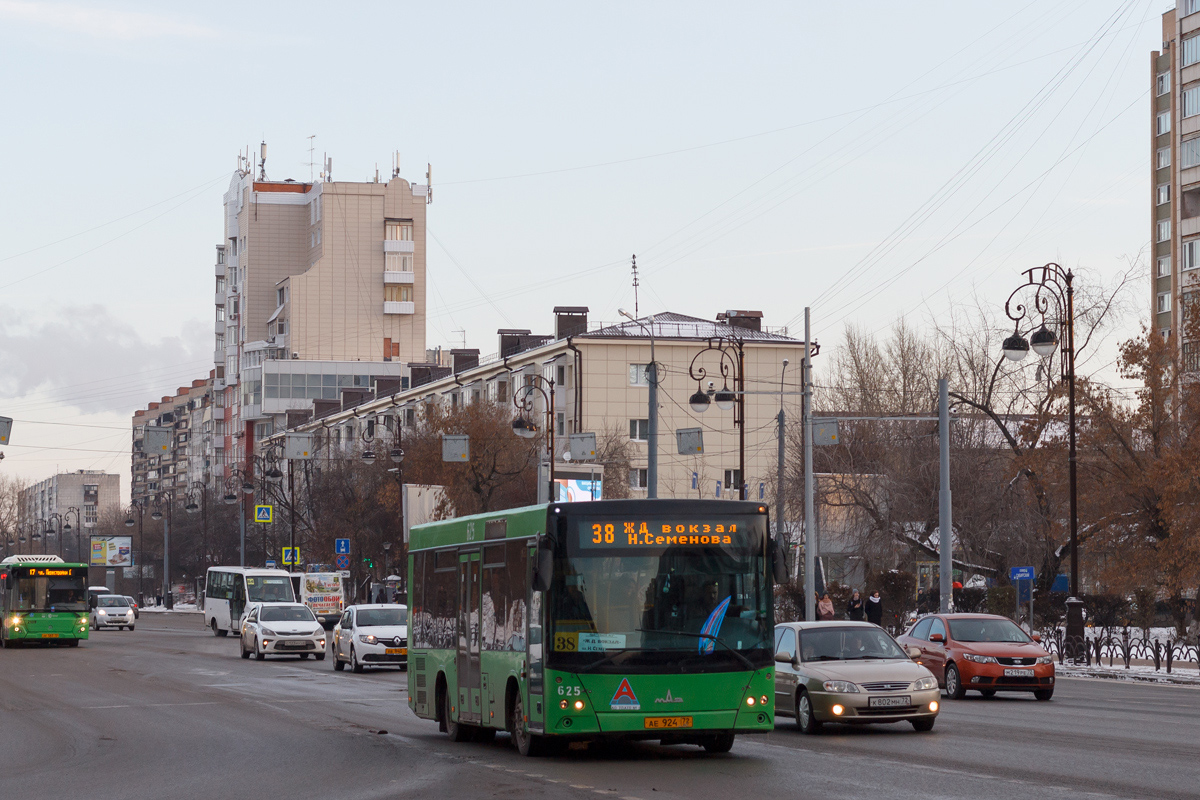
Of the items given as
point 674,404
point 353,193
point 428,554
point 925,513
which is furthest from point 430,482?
point 353,193

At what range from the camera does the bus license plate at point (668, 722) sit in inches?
615

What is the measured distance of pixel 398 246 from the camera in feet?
447

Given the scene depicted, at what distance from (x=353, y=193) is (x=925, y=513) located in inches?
3564

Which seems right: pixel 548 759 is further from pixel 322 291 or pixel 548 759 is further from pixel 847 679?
pixel 322 291

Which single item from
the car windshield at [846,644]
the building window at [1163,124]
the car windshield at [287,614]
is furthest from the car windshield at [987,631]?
the building window at [1163,124]

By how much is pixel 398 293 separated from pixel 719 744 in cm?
12243

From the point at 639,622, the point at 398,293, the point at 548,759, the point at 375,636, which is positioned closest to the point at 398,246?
the point at 398,293

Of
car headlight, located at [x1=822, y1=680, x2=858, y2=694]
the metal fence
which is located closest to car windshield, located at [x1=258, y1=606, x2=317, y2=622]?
the metal fence

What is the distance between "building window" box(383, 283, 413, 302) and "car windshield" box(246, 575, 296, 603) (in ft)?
250

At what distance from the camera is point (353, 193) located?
13600 centimetres

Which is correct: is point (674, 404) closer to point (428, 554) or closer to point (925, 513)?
point (925, 513)

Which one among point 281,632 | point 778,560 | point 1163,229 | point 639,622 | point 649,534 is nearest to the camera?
point 639,622

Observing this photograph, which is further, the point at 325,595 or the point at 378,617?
the point at 325,595

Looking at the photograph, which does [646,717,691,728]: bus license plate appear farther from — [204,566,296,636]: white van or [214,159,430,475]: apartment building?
[214,159,430,475]: apartment building
